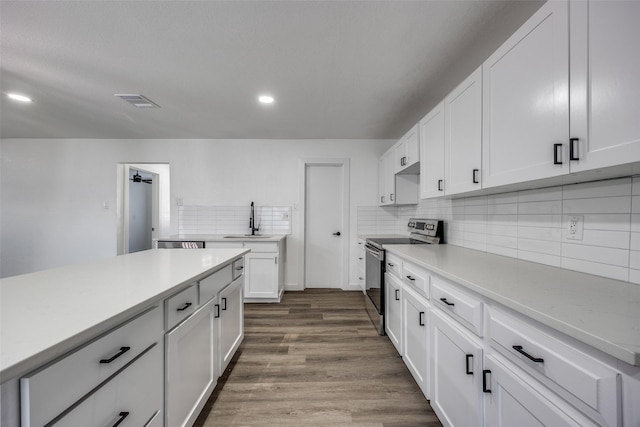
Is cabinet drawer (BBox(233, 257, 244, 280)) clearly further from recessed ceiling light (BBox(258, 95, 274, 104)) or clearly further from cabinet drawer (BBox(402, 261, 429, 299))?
recessed ceiling light (BBox(258, 95, 274, 104))

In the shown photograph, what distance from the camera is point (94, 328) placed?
674mm

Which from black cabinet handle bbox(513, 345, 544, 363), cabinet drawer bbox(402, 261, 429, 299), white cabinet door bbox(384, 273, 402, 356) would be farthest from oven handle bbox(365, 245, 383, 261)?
black cabinet handle bbox(513, 345, 544, 363)

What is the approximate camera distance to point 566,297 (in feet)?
2.78

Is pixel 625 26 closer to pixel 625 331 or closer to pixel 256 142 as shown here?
pixel 625 331

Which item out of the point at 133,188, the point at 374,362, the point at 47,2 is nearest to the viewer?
the point at 47,2

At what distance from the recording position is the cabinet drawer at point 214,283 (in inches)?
55.2

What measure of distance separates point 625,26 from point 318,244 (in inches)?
140

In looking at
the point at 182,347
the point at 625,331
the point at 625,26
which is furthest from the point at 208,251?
the point at 625,26

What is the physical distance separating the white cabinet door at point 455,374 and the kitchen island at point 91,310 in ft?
4.21

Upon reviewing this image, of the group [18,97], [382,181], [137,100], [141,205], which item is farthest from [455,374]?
[141,205]

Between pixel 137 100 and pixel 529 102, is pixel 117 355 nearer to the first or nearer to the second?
pixel 529 102

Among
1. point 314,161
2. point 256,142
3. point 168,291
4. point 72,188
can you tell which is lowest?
point 168,291

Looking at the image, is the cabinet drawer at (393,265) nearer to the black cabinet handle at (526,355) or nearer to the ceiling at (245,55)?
the black cabinet handle at (526,355)

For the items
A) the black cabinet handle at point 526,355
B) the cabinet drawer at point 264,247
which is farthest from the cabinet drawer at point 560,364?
the cabinet drawer at point 264,247
